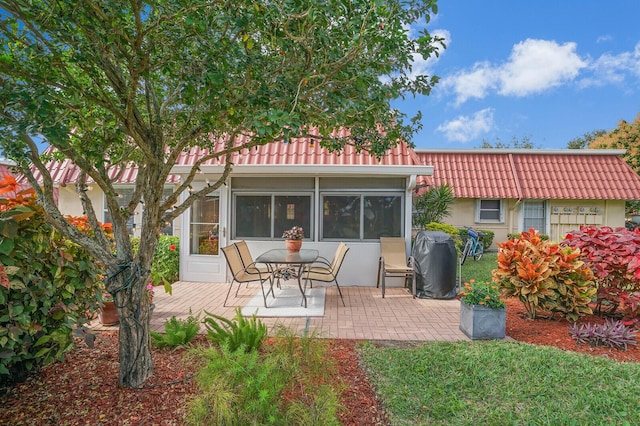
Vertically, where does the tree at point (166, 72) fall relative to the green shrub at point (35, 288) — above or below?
above

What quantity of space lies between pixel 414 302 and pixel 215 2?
18.1 feet

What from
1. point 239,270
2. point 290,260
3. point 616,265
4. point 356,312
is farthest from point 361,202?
point 616,265

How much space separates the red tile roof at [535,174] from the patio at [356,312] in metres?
7.34

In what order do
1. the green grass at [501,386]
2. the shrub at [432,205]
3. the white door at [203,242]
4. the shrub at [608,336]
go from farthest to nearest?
the shrub at [432,205] < the white door at [203,242] < the shrub at [608,336] < the green grass at [501,386]

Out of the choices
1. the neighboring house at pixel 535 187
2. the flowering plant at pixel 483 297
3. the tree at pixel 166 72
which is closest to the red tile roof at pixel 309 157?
the flowering plant at pixel 483 297

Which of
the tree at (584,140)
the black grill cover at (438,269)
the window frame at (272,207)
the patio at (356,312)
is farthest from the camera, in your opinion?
the tree at (584,140)

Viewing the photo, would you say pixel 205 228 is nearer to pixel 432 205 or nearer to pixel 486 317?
pixel 486 317

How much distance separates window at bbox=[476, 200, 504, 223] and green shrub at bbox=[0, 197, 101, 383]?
13900mm

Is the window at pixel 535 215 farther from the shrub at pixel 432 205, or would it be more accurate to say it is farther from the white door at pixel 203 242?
the white door at pixel 203 242

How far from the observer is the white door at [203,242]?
7.86m

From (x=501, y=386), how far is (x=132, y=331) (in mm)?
3152

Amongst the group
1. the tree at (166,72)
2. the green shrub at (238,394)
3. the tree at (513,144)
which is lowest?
the green shrub at (238,394)

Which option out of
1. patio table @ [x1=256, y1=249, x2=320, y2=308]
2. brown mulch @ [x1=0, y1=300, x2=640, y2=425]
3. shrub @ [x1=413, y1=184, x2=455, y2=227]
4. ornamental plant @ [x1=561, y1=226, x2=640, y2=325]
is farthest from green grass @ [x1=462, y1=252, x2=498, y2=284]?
brown mulch @ [x1=0, y1=300, x2=640, y2=425]

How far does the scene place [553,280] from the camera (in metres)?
4.77
